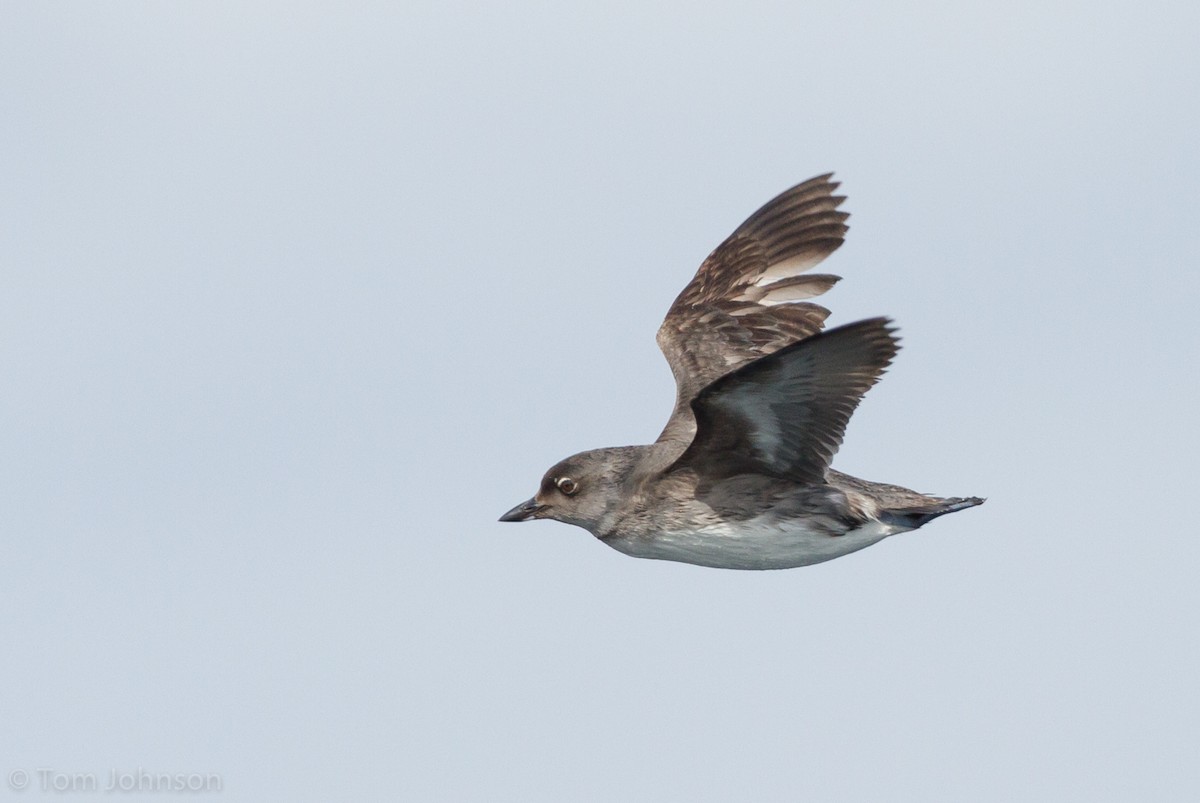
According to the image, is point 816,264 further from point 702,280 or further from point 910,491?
point 910,491

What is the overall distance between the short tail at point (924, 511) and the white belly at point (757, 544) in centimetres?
8

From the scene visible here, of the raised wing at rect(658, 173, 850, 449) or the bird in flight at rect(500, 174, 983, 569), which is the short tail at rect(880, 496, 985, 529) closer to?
the bird in flight at rect(500, 174, 983, 569)

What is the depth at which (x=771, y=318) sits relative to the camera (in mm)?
20500

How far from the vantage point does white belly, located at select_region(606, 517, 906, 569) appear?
54.8 feet

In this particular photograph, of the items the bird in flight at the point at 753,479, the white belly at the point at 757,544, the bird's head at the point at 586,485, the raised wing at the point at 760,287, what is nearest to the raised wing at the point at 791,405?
the bird in flight at the point at 753,479

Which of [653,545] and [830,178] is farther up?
[830,178]

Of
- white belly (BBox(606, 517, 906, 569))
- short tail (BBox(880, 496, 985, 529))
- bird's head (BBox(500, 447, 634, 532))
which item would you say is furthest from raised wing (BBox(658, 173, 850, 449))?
short tail (BBox(880, 496, 985, 529))

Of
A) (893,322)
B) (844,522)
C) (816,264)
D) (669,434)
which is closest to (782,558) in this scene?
(844,522)

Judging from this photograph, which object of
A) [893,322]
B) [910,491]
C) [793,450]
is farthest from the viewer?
[910,491]

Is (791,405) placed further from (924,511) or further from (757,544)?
(924,511)

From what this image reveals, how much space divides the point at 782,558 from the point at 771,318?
14.0 ft

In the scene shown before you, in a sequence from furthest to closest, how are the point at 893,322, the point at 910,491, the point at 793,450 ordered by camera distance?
1. the point at 910,491
2. the point at 793,450
3. the point at 893,322

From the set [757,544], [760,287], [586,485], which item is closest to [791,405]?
[757,544]

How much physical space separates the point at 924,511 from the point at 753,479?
5.63ft
